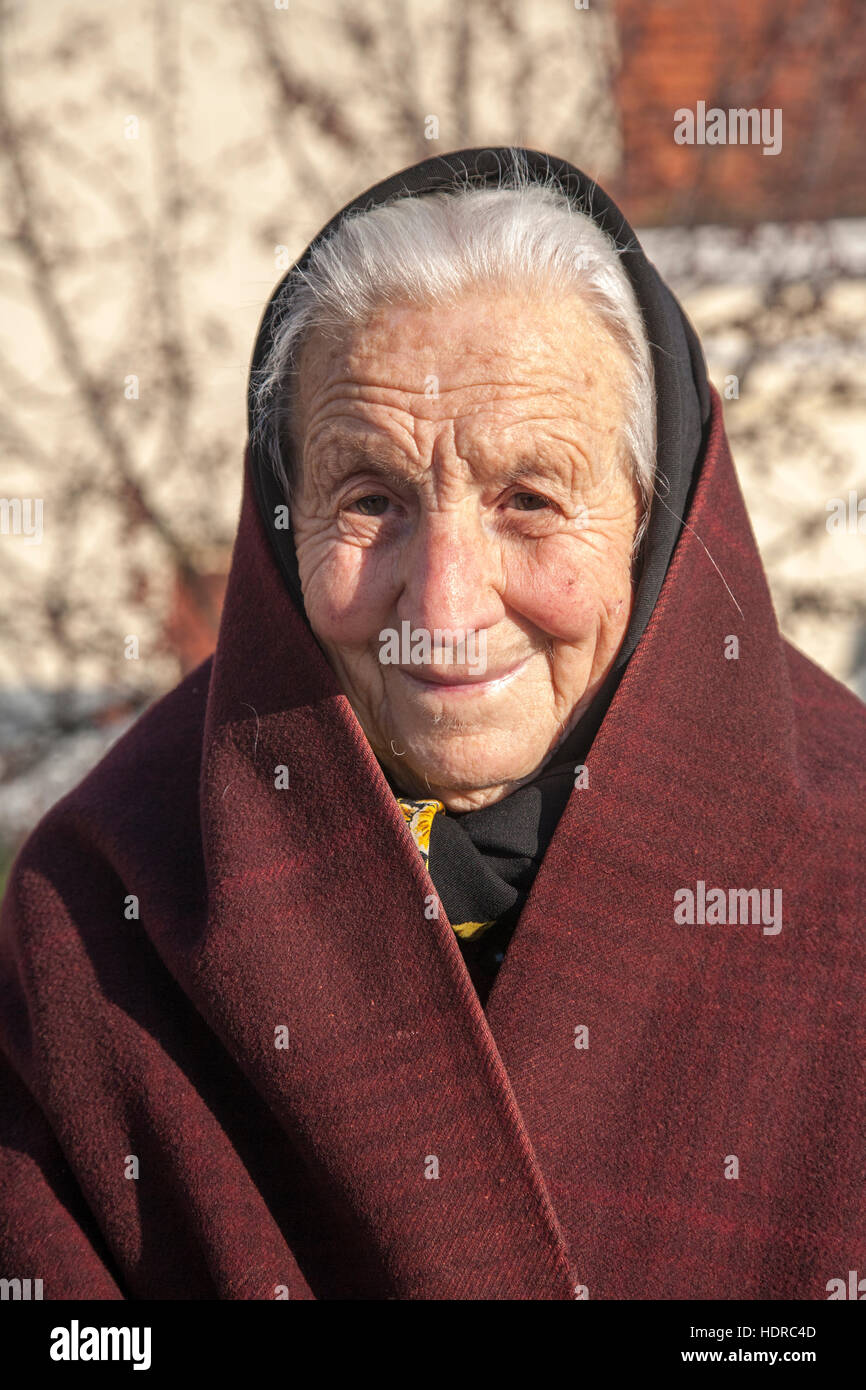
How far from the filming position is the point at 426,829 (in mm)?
2037

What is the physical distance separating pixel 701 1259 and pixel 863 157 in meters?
4.85

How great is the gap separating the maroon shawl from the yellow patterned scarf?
141 millimetres

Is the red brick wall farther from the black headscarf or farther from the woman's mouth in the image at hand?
the woman's mouth

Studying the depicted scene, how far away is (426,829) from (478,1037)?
0.38 meters

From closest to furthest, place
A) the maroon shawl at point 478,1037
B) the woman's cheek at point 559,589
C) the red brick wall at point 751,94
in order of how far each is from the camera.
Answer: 1. the maroon shawl at point 478,1037
2. the woman's cheek at point 559,589
3. the red brick wall at point 751,94

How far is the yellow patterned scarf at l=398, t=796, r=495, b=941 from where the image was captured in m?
2.01

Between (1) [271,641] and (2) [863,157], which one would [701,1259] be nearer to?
(1) [271,641]

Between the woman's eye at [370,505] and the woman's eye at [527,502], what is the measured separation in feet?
0.73

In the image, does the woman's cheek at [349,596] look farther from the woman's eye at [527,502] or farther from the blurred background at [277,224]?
the blurred background at [277,224]

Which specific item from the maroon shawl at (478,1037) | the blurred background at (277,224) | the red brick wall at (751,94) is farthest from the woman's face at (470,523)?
the red brick wall at (751,94)

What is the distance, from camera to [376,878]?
190 cm

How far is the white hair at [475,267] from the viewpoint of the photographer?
6.21 feet

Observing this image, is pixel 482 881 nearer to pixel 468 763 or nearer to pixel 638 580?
pixel 468 763

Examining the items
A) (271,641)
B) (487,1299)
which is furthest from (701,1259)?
(271,641)
